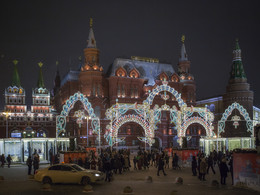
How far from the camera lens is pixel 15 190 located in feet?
56.7

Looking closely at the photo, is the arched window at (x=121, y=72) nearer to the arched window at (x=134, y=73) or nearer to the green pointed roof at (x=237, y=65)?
the arched window at (x=134, y=73)

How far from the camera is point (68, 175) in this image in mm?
18828

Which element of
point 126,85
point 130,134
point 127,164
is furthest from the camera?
point 126,85

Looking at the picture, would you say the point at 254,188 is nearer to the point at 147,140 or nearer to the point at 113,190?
the point at 113,190

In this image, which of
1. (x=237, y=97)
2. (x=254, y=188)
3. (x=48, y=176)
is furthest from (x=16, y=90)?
(x=254, y=188)

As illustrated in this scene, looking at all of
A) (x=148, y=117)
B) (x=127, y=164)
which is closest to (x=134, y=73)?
(x=148, y=117)

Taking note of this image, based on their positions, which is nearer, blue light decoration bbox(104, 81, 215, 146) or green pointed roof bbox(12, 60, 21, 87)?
blue light decoration bbox(104, 81, 215, 146)

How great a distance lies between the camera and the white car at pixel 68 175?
18.8m

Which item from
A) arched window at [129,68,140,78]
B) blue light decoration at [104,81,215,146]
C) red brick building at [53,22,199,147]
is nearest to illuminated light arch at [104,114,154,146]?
blue light decoration at [104,81,215,146]

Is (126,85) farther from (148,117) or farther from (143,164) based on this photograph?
(143,164)

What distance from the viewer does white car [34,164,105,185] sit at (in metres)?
18.8

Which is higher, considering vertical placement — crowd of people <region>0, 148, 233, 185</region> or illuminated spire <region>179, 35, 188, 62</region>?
illuminated spire <region>179, 35, 188, 62</region>

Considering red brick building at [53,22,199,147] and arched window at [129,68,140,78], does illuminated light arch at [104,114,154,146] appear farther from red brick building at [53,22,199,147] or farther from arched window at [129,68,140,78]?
arched window at [129,68,140,78]

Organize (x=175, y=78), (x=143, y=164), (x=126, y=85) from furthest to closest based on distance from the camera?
(x=175, y=78) → (x=126, y=85) → (x=143, y=164)
